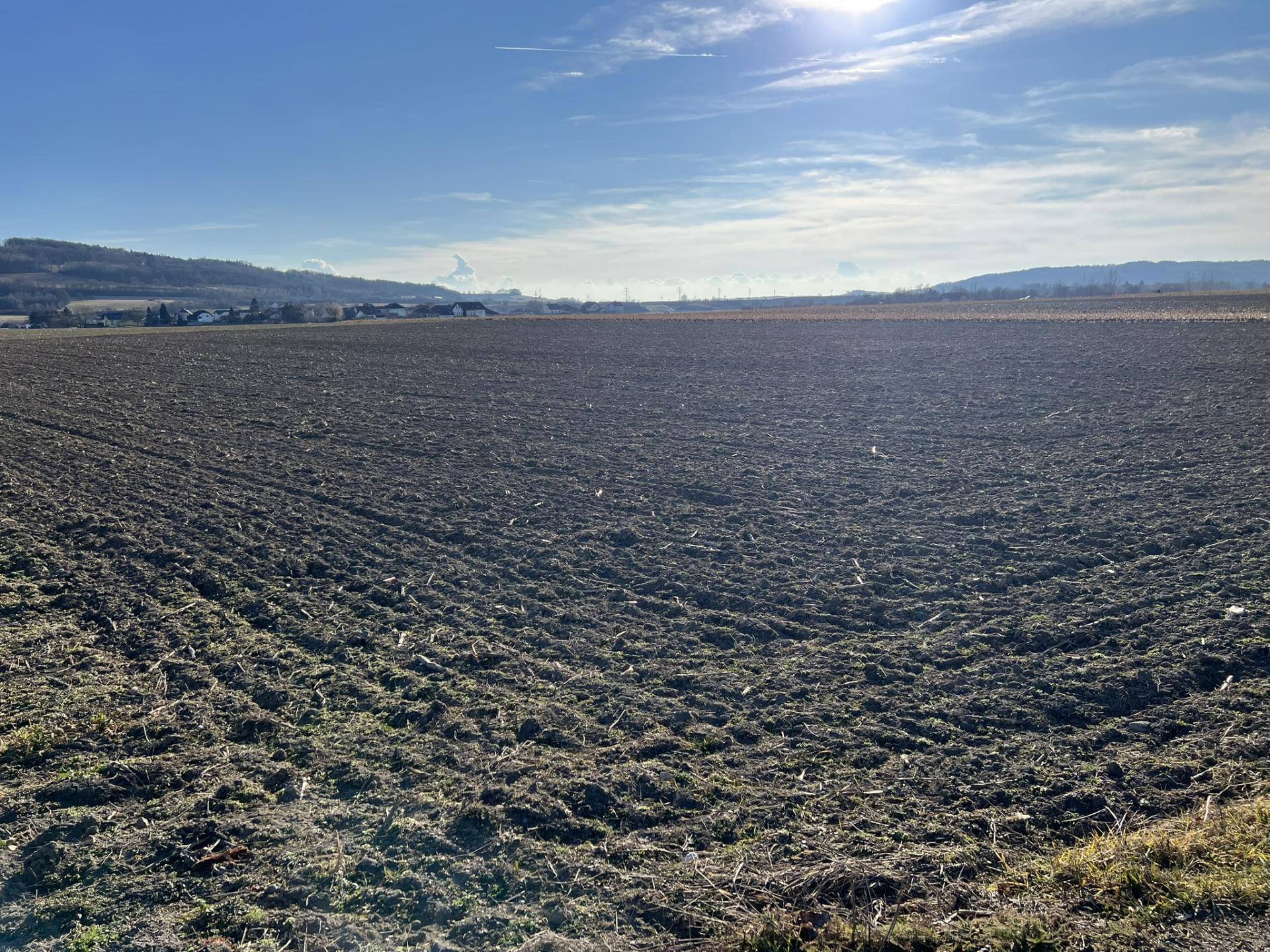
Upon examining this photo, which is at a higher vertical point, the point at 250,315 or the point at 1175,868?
the point at 250,315

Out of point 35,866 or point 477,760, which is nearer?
point 35,866

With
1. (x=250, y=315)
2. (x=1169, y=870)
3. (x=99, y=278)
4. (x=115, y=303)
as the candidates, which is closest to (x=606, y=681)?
(x=1169, y=870)

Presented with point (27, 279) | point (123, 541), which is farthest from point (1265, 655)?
point (27, 279)

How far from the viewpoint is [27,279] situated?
520 feet

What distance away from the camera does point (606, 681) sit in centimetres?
573

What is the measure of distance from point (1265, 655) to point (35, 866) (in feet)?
25.8

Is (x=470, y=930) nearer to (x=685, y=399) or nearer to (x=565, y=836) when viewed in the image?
(x=565, y=836)

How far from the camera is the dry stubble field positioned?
3781 mm

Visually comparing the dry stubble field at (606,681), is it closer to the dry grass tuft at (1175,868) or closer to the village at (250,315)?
the dry grass tuft at (1175,868)

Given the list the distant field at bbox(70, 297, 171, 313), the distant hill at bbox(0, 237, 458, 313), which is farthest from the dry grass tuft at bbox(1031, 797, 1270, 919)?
the distant hill at bbox(0, 237, 458, 313)

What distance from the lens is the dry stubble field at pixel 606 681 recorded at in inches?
149

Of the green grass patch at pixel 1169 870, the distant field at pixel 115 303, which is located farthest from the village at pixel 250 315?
the green grass patch at pixel 1169 870

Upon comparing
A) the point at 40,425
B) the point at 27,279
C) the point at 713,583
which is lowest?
the point at 713,583

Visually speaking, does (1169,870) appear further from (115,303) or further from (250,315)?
(115,303)
